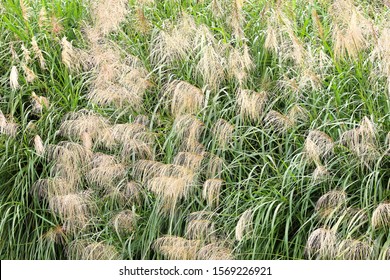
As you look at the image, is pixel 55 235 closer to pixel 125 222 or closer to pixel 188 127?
pixel 125 222

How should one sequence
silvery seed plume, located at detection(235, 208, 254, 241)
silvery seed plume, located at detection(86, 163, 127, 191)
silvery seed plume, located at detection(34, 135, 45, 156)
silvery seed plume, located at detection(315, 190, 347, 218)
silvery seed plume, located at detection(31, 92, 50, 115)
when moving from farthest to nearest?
silvery seed plume, located at detection(31, 92, 50, 115), silvery seed plume, located at detection(34, 135, 45, 156), silvery seed plume, located at detection(86, 163, 127, 191), silvery seed plume, located at detection(315, 190, 347, 218), silvery seed plume, located at detection(235, 208, 254, 241)

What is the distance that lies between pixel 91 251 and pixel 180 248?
0.59 meters

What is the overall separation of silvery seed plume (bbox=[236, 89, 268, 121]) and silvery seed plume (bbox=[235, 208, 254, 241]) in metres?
0.62

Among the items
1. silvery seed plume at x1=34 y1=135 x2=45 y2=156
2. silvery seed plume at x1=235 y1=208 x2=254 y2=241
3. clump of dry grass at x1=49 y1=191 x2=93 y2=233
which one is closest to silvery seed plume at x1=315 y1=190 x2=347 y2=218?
silvery seed plume at x1=235 y1=208 x2=254 y2=241

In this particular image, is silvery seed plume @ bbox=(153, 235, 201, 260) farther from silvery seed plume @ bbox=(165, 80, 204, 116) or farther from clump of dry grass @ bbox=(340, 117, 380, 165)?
clump of dry grass @ bbox=(340, 117, 380, 165)

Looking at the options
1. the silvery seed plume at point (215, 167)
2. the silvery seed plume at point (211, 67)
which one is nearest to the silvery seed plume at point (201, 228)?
the silvery seed plume at point (215, 167)

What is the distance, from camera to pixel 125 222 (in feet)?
15.0

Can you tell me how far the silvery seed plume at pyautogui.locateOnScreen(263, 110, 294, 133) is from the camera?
4.53m

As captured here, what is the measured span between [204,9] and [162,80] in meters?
0.81

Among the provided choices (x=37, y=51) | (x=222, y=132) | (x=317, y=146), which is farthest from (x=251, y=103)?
(x=37, y=51)

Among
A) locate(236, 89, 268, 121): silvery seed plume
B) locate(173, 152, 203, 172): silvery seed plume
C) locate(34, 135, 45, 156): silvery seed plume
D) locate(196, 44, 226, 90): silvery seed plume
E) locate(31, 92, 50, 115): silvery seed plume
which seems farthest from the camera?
locate(31, 92, 50, 115): silvery seed plume

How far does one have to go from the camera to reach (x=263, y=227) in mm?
4238
